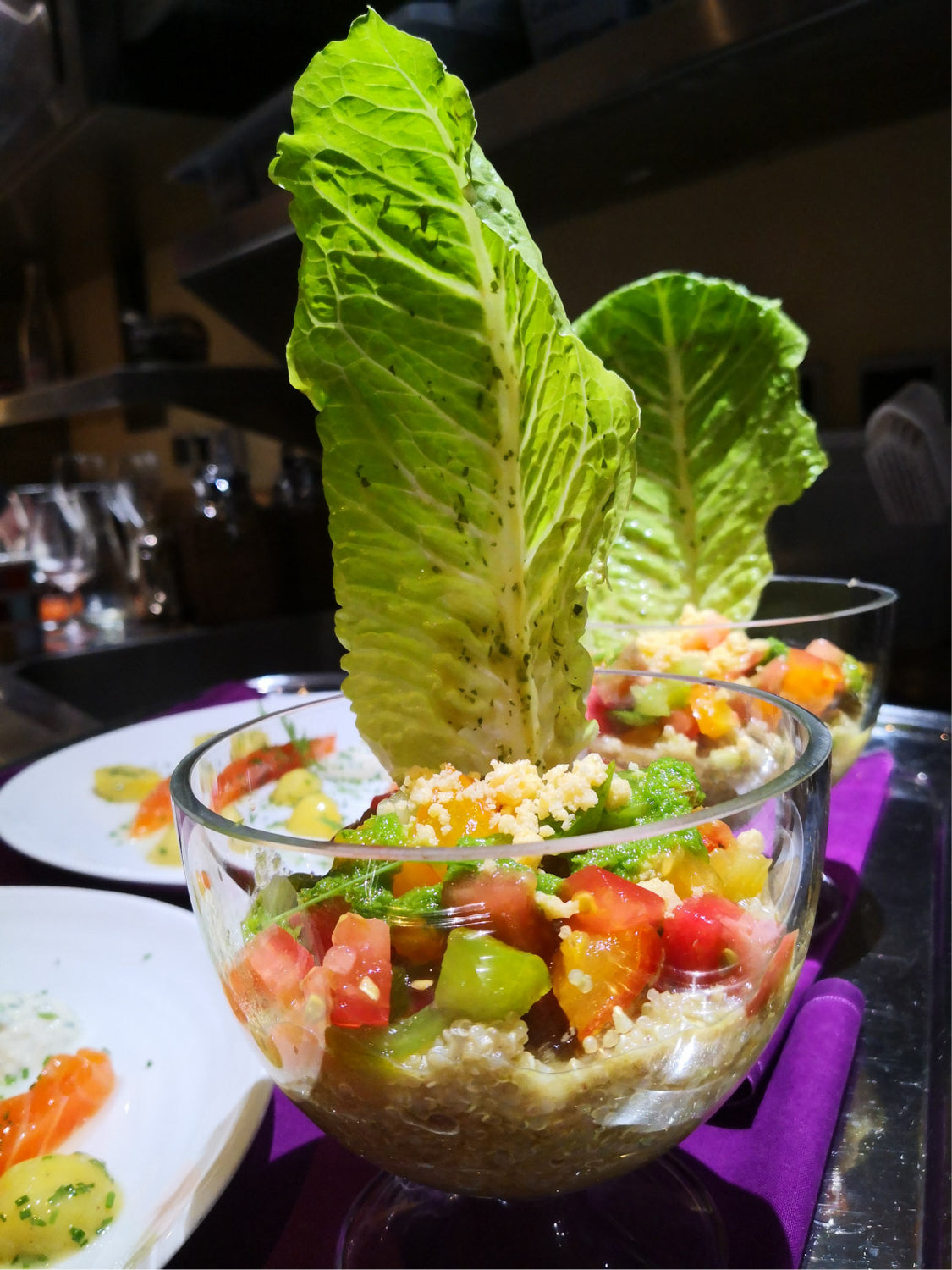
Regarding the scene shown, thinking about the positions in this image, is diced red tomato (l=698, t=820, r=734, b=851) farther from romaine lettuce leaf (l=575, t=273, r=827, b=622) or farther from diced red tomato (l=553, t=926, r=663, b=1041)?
romaine lettuce leaf (l=575, t=273, r=827, b=622)

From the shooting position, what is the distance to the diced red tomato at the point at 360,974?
42 centimetres

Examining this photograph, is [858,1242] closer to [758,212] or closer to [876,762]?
[876,762]

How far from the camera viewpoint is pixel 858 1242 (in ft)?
1.66

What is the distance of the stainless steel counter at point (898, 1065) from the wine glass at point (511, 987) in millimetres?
89

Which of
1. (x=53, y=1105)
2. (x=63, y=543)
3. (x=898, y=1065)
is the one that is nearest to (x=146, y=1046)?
(x=53, y=1105)

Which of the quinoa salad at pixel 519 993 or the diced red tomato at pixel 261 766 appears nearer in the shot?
the quinoa salad at pixel 519 993

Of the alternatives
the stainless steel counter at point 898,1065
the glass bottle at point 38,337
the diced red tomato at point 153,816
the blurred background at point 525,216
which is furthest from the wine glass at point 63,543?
the stainless steel counter at point 898,1065

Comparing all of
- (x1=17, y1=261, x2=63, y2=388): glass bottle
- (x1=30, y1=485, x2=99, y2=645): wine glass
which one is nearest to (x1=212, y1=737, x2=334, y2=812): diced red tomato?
(x1=30, y1=485, x2=99, y2=645): wine glass

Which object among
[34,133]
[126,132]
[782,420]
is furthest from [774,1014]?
[34,133]

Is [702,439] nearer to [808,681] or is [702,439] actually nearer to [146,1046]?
[808,681]

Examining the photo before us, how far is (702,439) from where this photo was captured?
1.04m

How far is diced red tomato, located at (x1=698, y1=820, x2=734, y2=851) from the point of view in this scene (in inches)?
18.2

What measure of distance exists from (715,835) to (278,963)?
23 centimetres

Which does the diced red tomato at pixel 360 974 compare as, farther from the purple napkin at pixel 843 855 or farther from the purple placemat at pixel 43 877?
the purple placemat at pixel 43 877
